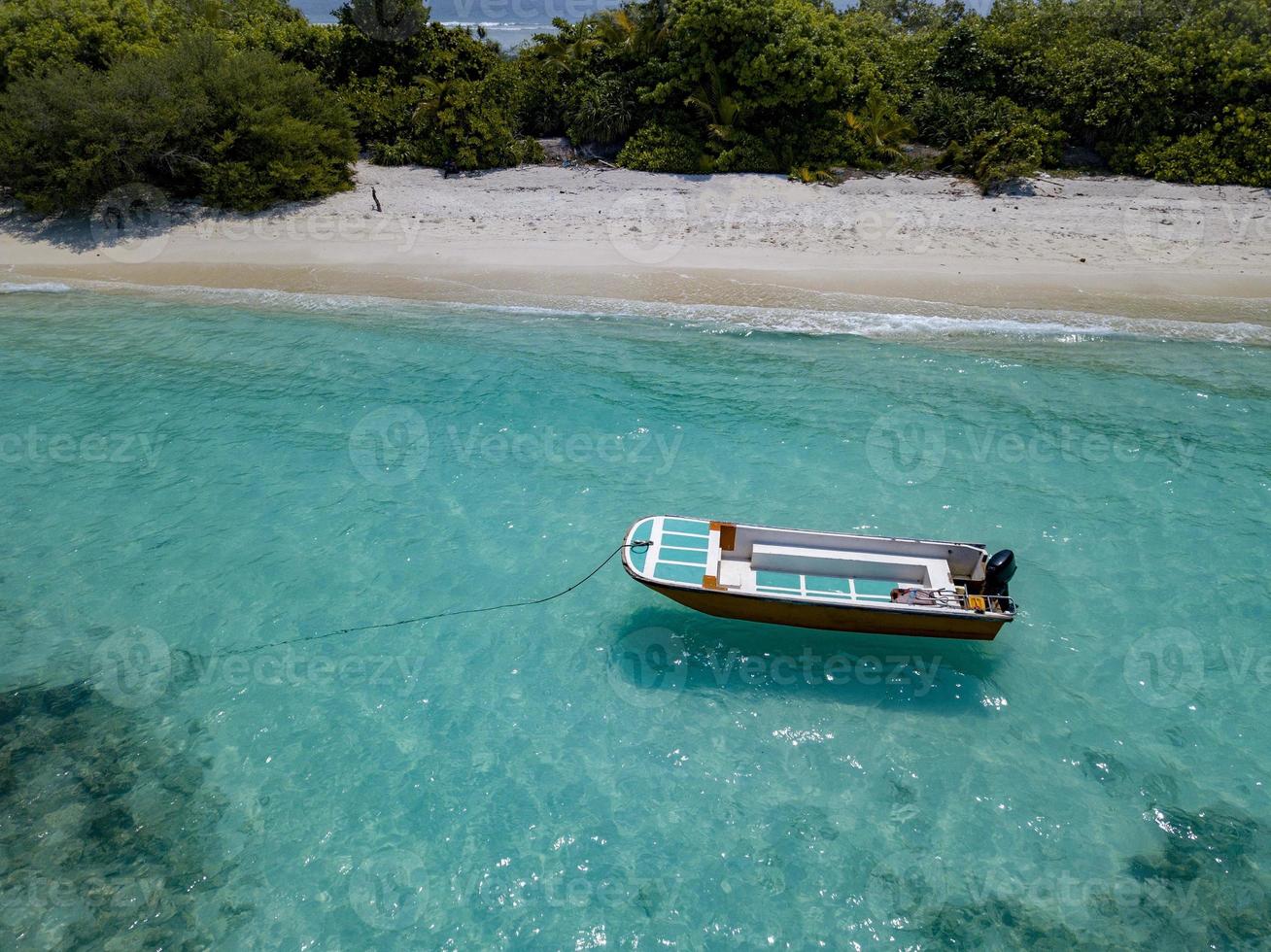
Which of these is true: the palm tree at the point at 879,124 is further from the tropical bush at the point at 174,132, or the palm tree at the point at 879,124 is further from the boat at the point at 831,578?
the boat at the point at 831,578

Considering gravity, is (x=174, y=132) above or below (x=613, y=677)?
above

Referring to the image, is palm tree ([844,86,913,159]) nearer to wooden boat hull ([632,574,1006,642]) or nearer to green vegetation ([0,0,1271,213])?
green vegetation ([0,0,1271,213])

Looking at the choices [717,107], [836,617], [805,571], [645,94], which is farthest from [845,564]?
[645,94]

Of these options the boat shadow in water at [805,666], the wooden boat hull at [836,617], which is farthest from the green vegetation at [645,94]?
the wooden boat hull at [836,617]

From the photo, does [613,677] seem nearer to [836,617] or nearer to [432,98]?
[836,617]

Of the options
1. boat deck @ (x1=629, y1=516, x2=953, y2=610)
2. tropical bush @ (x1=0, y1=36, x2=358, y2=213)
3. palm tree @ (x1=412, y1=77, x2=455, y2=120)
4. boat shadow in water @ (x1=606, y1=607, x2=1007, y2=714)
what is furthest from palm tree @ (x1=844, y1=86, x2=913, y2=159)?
boat shadow in water @ (x1=606, y1=607, x2=1007, y2=714)

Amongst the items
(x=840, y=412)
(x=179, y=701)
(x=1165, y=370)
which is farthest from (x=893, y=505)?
(x=179, y=701)
